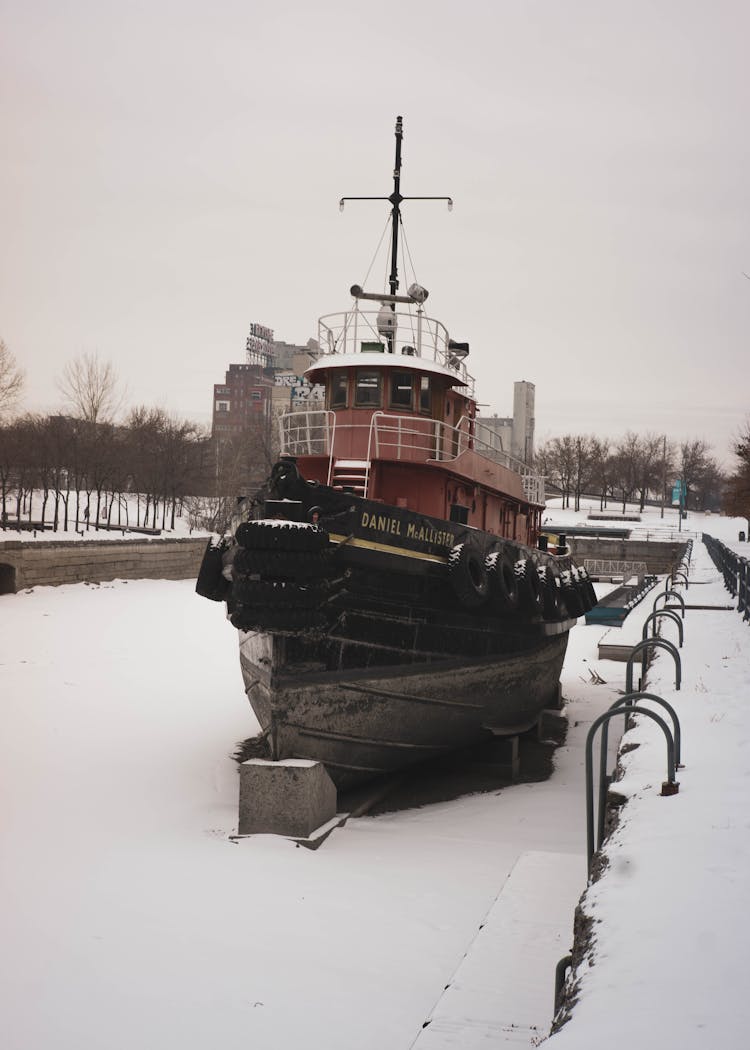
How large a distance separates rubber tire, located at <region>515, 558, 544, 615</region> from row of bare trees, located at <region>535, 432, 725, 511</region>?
70.8 metres

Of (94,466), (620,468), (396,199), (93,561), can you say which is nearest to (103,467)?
(94,466)

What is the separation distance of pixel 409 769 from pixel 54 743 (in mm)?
4652

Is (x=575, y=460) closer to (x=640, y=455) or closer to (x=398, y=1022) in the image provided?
(x=640, y=455)

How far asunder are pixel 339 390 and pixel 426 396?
45.4 inches

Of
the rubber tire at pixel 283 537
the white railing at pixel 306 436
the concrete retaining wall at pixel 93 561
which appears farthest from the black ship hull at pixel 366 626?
the concrete retaining wall at pixel 93 561

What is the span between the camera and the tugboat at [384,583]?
347 inches

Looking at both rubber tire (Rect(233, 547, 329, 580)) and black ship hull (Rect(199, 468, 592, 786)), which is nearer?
rubber tire (Rect(233, 547, 329, 580))

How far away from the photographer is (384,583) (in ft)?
30.4

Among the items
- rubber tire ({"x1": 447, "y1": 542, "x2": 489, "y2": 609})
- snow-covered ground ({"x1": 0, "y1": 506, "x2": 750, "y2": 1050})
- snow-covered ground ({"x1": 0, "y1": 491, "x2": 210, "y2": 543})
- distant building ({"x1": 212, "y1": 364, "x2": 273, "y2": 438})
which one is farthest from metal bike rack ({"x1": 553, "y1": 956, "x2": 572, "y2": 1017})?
distant building ({"x1": 212, "y1": 364, "x2": 273, "y2": 438})

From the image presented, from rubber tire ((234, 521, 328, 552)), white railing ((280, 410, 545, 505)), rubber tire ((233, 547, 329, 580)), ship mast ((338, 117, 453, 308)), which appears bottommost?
rubber tire ((233, 547, 329, 580))

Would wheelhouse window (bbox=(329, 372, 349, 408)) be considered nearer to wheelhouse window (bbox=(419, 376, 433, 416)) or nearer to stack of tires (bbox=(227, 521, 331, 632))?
wheelhouse window (bbox=(419, 376, 433, 416))

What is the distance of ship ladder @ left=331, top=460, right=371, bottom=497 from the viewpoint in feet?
35.2

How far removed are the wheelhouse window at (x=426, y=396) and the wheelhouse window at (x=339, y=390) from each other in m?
A: 0.99

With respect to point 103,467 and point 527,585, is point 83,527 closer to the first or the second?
point 103,467
